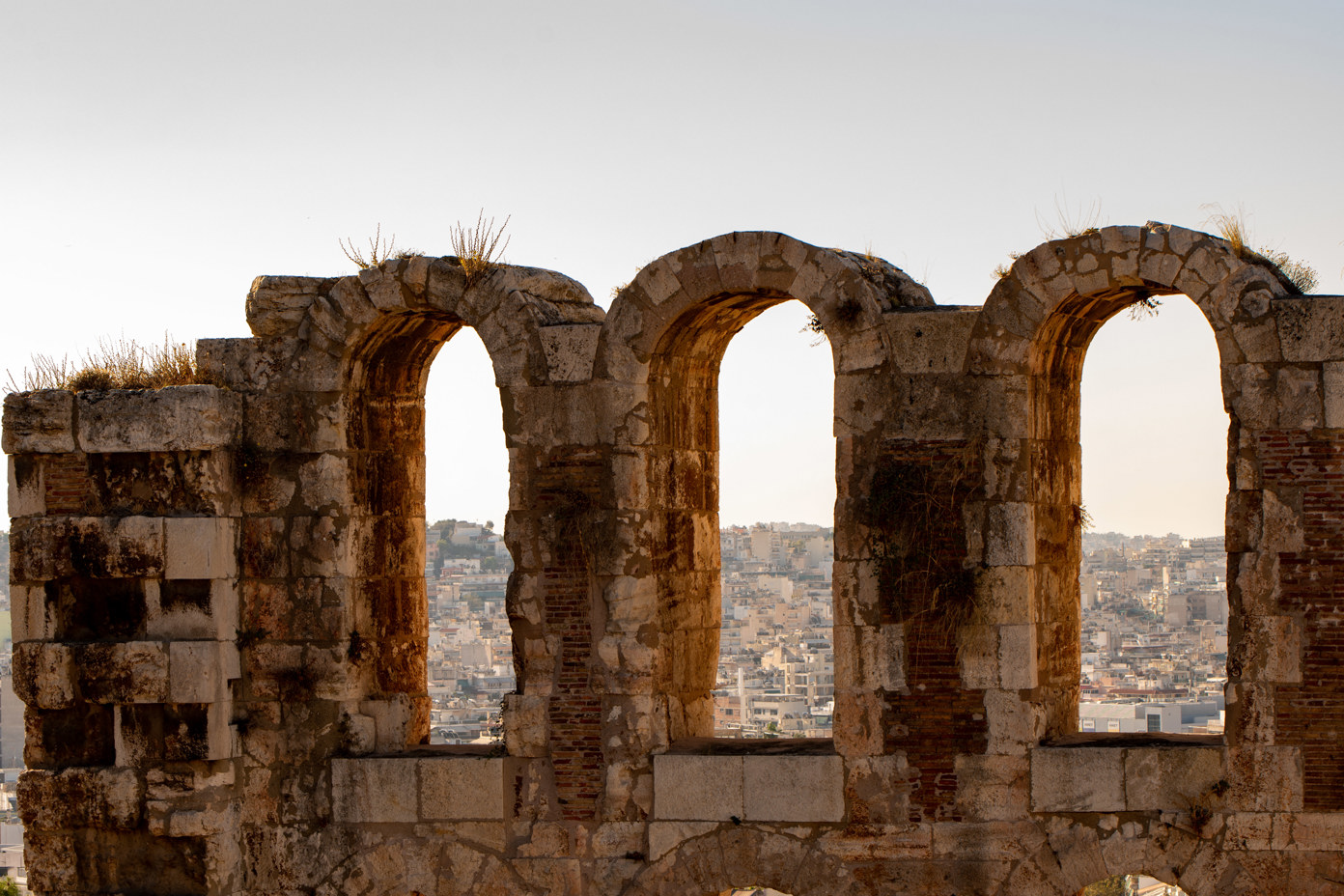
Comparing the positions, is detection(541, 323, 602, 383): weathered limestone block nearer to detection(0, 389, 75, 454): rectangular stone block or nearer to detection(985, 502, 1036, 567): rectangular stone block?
detection(985, 502, 1036, 567): rectangular stone block

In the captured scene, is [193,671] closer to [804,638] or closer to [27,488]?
[27,488]

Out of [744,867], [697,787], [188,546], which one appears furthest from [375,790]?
Result: [744,867]

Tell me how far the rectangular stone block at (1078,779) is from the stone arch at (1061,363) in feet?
1.06

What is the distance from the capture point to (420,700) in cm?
1420

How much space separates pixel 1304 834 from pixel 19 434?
906 cm

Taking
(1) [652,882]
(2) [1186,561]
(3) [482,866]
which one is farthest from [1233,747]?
(2) [1186,561]

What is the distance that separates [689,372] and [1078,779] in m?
3.91

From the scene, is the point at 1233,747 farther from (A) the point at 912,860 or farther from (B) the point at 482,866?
(B) the point at 482,866

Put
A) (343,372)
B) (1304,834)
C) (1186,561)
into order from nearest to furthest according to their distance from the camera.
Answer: (1304,834)
(343,372)
(1186,561)

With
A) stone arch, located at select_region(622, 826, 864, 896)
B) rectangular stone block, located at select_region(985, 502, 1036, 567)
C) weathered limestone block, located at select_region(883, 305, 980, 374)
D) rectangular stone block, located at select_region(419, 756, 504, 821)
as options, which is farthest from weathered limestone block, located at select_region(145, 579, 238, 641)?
rectangular stone block, located at select_region(985, 502, 1036, 567)

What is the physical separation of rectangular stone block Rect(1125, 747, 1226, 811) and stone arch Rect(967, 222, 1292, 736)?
2.19 feet

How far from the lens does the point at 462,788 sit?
13211mm

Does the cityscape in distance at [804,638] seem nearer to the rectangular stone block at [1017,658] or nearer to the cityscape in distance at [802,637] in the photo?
the cityscape in distance at [802,637]

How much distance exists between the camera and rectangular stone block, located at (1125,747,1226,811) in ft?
39.6
